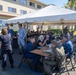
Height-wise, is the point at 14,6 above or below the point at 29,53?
above

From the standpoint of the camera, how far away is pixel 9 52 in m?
5.71

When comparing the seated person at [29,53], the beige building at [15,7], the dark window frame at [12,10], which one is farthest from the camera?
the dark window frame at [12,10]

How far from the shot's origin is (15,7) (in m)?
30.5

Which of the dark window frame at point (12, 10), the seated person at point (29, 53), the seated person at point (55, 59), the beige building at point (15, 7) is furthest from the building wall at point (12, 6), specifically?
the seated person at point (55, 59)

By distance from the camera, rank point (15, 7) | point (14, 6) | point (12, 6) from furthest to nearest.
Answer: point (15, 7), point (14, 6), point (12, 6)

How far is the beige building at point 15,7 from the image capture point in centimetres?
2717

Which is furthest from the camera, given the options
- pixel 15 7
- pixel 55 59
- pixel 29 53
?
pixel 15 7

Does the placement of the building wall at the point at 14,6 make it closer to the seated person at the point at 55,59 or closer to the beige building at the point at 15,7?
the beige building at the point at 15,7

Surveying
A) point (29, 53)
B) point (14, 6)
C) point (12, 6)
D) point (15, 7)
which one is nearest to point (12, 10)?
point (12, 6)

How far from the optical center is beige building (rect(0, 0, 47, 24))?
2717cm

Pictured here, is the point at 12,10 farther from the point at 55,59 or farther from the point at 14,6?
the point at 55,59

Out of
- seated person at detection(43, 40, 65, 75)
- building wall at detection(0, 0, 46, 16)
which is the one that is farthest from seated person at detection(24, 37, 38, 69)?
building wall at detection(0, 0, 46, 16)

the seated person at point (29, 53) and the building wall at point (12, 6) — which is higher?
the building wall at point (12, 6)

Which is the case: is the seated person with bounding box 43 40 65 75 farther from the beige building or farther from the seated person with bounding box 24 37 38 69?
the beige building
